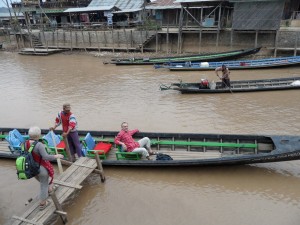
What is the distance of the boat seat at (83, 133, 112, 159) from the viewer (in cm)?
725

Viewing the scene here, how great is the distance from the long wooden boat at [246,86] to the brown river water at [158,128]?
0.25m

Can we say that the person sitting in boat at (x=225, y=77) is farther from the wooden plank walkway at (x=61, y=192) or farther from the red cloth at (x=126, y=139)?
the wooden plank walkway at (x=61, y=192)

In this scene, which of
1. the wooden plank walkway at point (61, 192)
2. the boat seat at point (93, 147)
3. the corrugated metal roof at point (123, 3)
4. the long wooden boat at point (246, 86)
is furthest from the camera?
the corrugated metal roof at point (123, 3)

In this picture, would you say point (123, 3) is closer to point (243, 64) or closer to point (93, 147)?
point (243, 64)

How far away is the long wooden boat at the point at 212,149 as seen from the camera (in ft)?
20.3

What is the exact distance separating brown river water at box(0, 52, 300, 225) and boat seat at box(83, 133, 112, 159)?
46 centimetres

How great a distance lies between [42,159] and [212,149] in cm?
438

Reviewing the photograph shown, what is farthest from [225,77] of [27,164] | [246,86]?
[27,164]

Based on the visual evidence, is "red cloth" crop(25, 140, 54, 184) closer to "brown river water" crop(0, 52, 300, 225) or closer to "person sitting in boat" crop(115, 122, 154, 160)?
"brown river water" crop(0, 52, 300, 225)

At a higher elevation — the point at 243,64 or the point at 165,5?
the point at 165,5

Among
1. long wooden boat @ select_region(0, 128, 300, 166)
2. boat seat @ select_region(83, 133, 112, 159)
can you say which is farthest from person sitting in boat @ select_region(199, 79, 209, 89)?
boat seat @ select_region(83, 133, 112, 159)

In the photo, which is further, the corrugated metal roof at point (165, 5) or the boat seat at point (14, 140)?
the corrugated metal roof at point (165, 5)

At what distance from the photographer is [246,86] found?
13719 millimetres

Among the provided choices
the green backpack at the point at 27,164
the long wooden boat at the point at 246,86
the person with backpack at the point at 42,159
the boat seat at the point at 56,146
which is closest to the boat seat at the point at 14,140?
the boat seat at the point at 56,146
